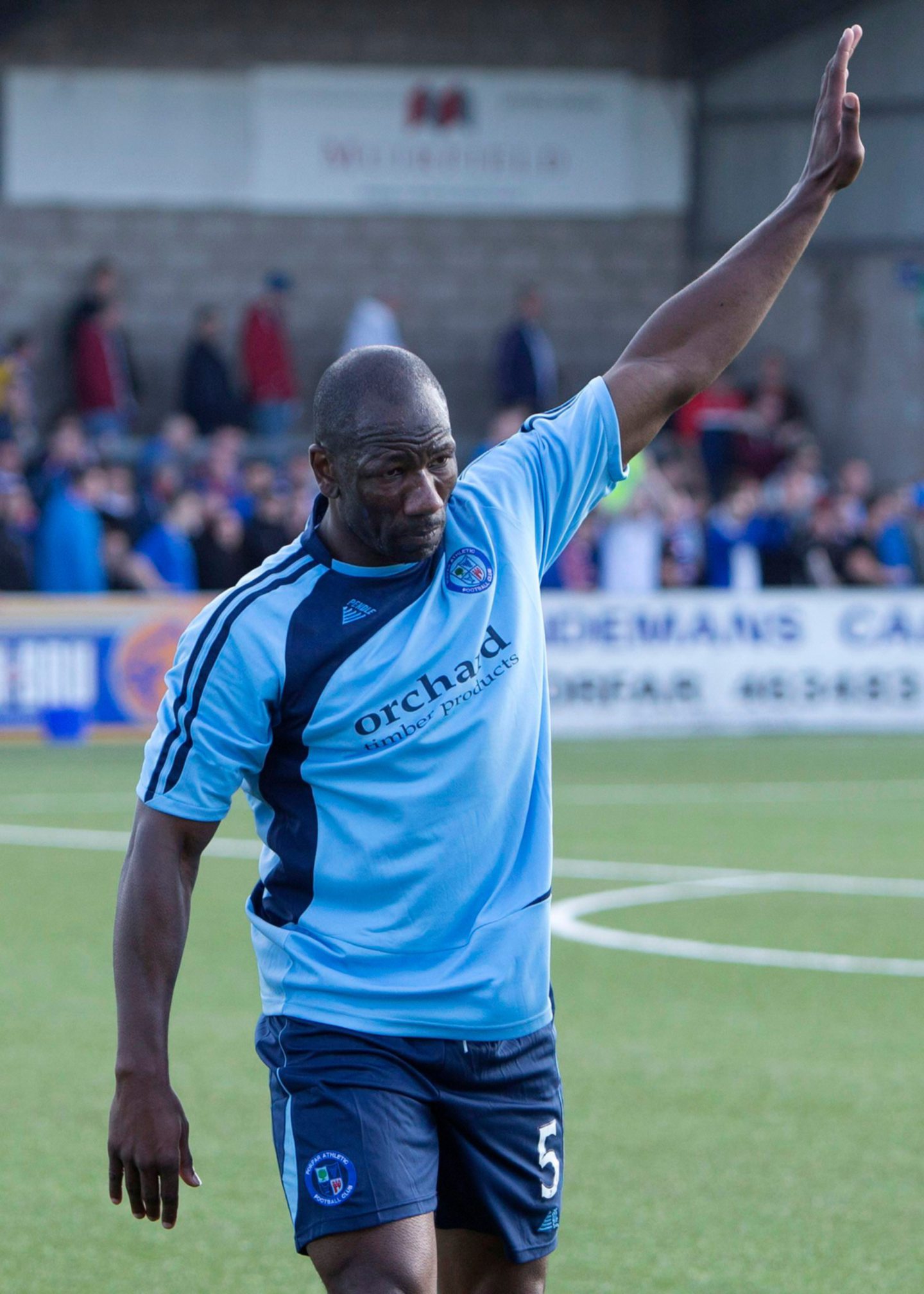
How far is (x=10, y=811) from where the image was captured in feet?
47.0

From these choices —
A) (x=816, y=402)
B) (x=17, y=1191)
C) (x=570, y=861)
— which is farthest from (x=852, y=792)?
(x=816, y=402)

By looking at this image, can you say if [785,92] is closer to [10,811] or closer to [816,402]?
[816,402]

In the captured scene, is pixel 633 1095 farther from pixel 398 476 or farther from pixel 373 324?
pixel 373 324

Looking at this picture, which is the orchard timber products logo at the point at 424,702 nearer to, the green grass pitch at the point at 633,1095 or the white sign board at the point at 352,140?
the green grass pitch at the point at 633,1095

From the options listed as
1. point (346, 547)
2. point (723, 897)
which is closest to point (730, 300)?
point (346, 547)

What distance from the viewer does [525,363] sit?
1046 inches

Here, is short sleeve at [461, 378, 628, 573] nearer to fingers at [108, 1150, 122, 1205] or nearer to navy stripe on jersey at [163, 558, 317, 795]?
navy stripe on jersey at [163, 558, 317, 795]

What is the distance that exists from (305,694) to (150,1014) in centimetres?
55

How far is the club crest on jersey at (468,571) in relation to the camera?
3.60 m

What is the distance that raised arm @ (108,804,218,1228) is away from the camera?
11.2ft

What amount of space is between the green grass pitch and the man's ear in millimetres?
2320

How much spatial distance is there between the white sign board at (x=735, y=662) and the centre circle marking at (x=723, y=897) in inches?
287

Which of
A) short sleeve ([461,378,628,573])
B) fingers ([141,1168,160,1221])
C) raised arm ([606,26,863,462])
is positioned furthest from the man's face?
fingers ([141,1168,160,1221])

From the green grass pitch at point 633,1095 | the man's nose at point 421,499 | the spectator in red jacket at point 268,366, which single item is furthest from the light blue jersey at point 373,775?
the spectator in red jacket at point 268,366
